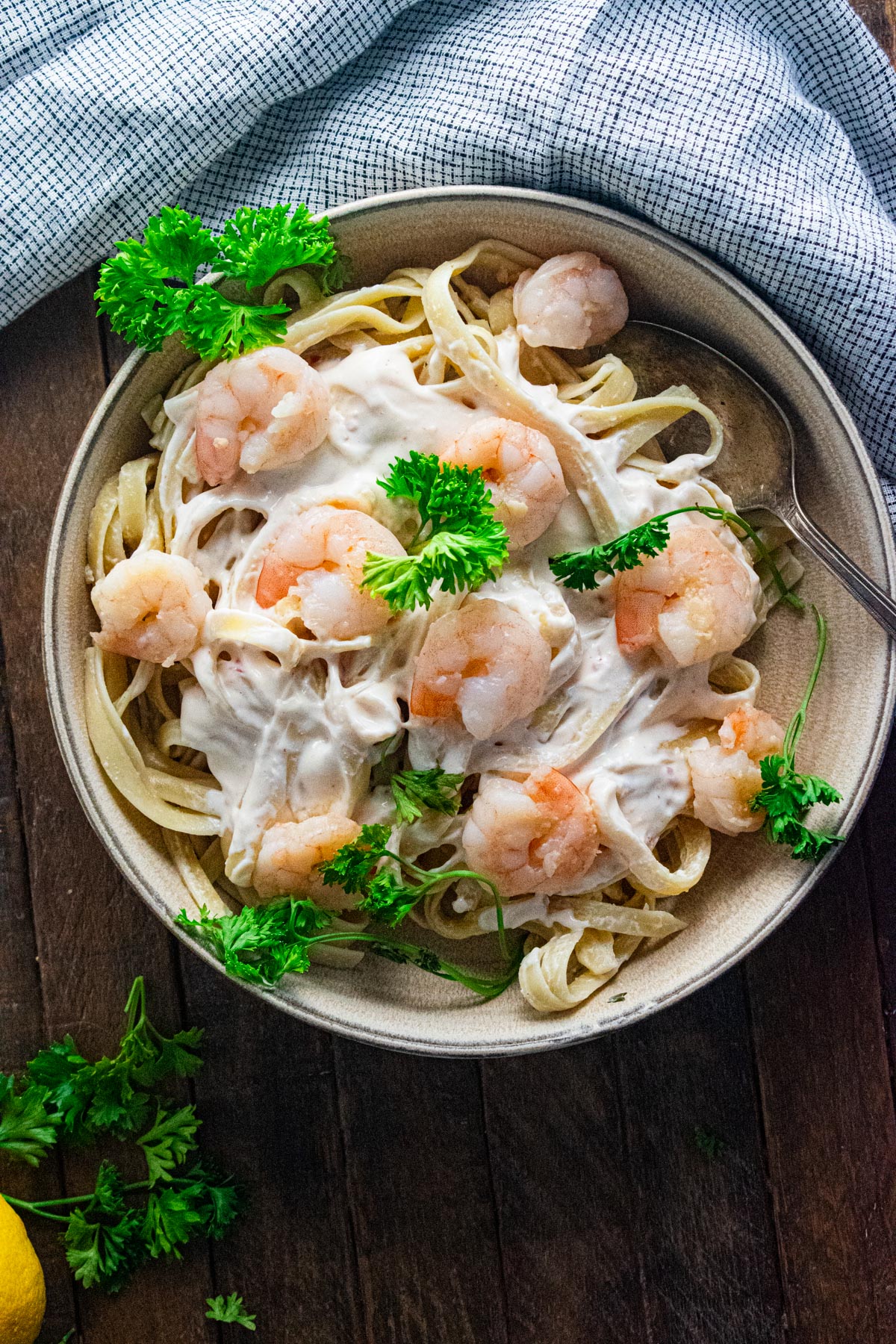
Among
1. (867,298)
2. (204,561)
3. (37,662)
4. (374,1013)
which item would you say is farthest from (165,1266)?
(867,298)

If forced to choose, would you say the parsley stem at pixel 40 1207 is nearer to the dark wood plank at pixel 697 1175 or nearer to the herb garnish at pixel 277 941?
the herb garnish at pixel 277 941

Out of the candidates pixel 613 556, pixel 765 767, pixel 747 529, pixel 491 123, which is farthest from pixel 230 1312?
pixel 491 123

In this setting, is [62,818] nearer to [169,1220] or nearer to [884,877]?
[169,1220]

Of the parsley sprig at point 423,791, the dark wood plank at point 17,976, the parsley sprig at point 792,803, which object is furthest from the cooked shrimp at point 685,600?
the dark wood plank at point 17,976

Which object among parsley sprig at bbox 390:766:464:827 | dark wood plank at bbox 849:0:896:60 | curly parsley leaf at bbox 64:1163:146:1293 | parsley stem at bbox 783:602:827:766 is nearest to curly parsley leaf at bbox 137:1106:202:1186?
curly parsley leaf at bbox 64:1163:146:1293

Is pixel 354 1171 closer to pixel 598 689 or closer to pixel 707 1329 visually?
pixel 707 1329
